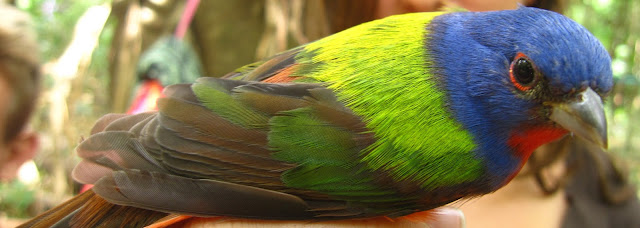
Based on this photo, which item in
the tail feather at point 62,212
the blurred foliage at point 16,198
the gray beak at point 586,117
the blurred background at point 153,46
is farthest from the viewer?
the blurred foliage at point 16,198

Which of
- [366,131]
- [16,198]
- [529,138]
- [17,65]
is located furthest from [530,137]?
[16,198]

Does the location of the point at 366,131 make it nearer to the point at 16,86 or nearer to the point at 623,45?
the point at 16,86

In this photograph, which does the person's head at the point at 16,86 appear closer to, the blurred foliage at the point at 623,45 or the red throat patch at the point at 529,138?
the red throat patch at the point at 529,138

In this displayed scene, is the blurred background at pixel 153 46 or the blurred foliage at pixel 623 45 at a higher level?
the blurred background at pixel 153 46

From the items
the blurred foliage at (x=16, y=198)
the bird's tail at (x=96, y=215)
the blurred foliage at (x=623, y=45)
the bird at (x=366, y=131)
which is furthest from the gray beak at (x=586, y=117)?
the blurred foliage at (x=623, y=45)

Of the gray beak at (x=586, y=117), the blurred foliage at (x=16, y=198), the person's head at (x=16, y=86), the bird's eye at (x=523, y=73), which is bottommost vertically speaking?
the blurred foliage at (x=16, y=198)

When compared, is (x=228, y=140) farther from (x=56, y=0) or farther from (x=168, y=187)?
(x=56, y=0)
